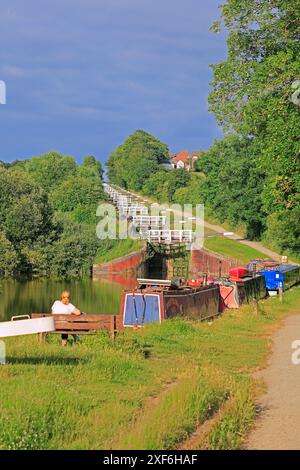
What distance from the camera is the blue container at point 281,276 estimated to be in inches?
1395

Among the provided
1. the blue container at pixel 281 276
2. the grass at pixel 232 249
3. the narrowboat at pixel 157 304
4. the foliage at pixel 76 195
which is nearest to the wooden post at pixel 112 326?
the narrowboat at pixel 157 304

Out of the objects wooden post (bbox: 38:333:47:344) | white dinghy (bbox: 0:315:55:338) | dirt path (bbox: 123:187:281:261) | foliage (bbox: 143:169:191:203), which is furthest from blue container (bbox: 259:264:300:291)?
foliage (bbox: 143:169:191:203)

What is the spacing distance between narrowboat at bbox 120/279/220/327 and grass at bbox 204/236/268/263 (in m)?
33.9

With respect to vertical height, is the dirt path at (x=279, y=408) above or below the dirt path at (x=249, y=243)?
below

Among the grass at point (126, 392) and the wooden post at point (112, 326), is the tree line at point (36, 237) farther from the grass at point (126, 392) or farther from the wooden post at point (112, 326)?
the grass at point (126, 392)

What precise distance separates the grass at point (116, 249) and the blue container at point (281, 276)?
22.1 metres

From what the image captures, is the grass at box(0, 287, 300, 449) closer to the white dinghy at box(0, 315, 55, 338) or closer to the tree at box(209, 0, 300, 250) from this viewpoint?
the white dinghy at box(0, 315, 55, 338)

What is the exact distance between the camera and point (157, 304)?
21.6 meters

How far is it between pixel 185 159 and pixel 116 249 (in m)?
102

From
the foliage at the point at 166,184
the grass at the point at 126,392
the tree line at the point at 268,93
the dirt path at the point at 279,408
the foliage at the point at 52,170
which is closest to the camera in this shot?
the grass at the point at 126,392

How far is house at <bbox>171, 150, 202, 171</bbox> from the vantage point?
5920 inches

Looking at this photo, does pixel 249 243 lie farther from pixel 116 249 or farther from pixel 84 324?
pixel 84 324

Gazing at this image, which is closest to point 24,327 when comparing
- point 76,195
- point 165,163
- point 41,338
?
point 41,338
